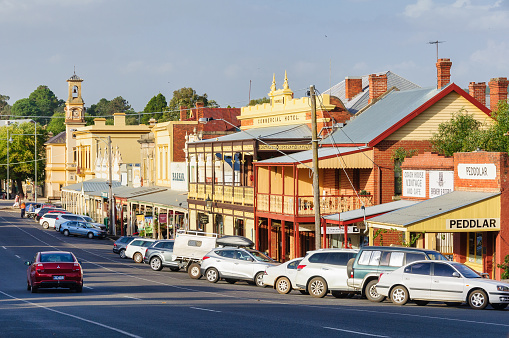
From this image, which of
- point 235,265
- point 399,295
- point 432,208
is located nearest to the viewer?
point 399,295

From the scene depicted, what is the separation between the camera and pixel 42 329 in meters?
17.5

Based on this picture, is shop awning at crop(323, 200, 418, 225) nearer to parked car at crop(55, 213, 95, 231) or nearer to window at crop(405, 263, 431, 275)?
window at crop(405, 263, 431, 275)

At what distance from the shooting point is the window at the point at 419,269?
23.2 m

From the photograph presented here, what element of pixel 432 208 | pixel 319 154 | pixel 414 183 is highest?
pixel 319 154

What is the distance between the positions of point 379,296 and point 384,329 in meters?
8.37

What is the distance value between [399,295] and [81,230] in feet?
147

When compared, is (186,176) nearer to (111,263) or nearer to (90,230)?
(90,230)

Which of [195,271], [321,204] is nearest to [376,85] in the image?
[321,204]

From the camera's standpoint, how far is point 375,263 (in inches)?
1008

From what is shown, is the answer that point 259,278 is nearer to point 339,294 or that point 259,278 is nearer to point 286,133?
point 339,294

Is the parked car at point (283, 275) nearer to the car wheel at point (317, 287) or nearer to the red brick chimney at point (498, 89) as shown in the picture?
the car wheel at point (317, 287)

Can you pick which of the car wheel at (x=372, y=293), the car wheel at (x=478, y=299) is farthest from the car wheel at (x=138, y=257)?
the car wheel at (x=478, y=299)

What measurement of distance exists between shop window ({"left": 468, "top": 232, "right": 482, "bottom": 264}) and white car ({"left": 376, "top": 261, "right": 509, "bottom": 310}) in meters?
8.37

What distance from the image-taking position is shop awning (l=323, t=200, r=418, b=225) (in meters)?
33.5
